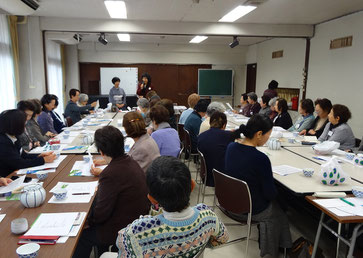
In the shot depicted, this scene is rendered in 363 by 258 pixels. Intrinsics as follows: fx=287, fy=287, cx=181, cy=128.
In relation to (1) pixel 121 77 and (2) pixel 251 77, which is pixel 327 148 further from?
(1) pixel 121 77

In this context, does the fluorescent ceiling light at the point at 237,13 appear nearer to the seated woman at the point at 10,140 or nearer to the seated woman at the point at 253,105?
the seated woman at the point at 253,105

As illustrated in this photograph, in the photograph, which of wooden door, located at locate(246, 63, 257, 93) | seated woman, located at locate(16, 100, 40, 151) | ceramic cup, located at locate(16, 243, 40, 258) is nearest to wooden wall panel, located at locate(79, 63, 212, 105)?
wooden door, located at locate(246, 63, 257, 93)

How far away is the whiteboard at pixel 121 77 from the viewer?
393 inches

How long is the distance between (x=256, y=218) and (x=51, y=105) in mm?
3649

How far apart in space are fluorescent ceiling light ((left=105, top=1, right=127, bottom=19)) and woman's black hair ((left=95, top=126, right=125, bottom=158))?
372 cm

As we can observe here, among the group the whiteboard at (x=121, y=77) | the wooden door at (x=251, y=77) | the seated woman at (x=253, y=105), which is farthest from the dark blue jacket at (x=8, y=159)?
the wooden door at (x=251, y=77)

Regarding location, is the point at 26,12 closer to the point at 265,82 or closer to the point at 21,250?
the point at 21,250

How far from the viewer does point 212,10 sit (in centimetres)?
539

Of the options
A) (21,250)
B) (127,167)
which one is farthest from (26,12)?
(21,250)

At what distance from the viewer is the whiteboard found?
32.8 feet

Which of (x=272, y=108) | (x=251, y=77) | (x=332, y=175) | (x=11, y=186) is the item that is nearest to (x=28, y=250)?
(x=11, y=186)

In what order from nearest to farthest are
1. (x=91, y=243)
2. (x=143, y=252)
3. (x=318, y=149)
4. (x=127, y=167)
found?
(x=143, y=252)
(x=127, y=167)
(x=91, y=243)
(x=318, y=149)

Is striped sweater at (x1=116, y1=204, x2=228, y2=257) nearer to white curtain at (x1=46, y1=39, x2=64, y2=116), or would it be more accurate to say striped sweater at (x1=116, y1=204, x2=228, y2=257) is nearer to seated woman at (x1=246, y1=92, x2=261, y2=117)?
seated woman at (x1=246, y1=92, x2=261, y2=117)

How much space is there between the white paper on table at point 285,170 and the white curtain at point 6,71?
16.9ft
